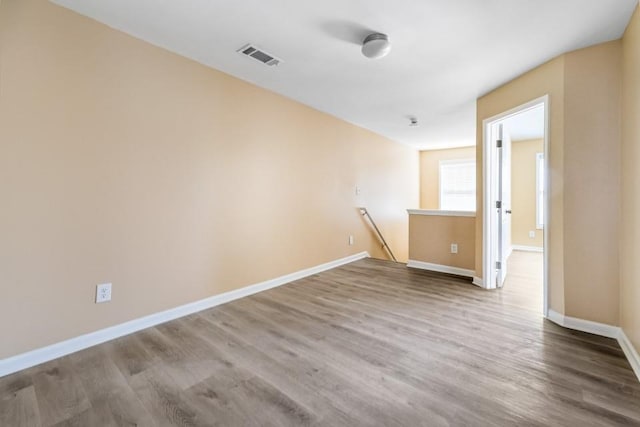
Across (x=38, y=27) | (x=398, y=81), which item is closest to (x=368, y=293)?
(x=398, y=81)

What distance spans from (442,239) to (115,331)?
3.86m

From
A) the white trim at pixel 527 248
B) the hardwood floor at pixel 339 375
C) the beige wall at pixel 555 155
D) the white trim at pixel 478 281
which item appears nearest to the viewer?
the hardwood floor at pixel 339 375

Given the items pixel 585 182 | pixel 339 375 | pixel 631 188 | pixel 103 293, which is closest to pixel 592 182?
pixel 585 182

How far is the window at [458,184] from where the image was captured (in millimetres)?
6777

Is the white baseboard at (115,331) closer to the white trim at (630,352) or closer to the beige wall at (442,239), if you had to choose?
the beige wall at (442,239)

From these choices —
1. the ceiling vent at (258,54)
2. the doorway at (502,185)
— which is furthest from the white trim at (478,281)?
the ceiling vent at (258,54)

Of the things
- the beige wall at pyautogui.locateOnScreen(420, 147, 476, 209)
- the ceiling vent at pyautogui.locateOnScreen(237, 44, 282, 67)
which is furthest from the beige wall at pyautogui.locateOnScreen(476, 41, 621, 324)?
the beige wall at pyautogui.locateOnScreen(420, 147, 476, 209)

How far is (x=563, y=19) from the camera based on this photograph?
1.91 m

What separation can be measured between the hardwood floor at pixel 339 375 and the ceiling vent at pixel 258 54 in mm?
2348

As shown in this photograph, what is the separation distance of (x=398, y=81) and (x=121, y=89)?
259 centimetres

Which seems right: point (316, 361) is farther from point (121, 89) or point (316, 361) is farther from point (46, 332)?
point (121, 89)

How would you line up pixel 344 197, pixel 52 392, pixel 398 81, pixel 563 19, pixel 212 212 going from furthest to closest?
pixel 344 197 < pixel 398 81 < pixel 212 212 < pixel 563 19 < pixel 52 392

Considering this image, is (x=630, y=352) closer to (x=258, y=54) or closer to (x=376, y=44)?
(x=376, y=44)

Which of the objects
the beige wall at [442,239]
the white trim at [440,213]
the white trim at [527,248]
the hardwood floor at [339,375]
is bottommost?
the hardwood floor at [339,375]
